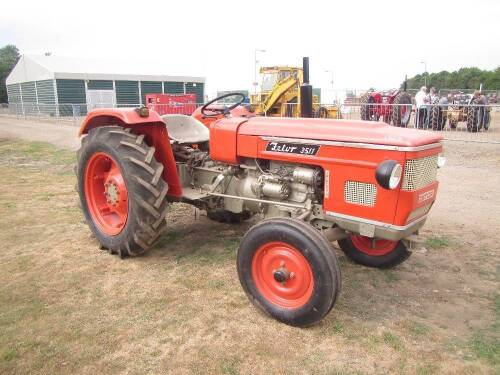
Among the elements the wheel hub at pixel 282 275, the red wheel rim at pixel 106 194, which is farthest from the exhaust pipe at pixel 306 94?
the red wheel rim at pixel 106 194

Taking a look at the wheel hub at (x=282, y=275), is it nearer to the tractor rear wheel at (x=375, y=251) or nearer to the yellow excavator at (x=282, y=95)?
the tractor rear wheel at (x=375, y=251)

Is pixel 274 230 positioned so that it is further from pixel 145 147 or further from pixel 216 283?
pixel 145 147

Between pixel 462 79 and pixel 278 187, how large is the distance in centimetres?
5326

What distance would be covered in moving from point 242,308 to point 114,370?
0.98 meters

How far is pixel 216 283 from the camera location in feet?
11.5

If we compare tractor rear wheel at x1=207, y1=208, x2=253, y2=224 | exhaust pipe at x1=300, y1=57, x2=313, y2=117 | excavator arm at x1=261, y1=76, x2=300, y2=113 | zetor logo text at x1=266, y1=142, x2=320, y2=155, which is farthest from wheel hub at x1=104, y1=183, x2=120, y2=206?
excavator arm at x1=261, y1=76, x2=300, y2=113

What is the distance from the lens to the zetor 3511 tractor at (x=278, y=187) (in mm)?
2787

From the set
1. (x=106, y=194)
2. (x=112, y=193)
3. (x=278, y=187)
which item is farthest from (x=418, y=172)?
(x=106, y=194)

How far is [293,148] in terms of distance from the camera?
10.6 feet

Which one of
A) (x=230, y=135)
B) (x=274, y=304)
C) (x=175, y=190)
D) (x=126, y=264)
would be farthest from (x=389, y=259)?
(x=126, y=264)

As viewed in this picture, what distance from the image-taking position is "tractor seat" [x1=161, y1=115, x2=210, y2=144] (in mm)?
4367

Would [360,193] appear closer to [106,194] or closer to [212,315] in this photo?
[212,315]

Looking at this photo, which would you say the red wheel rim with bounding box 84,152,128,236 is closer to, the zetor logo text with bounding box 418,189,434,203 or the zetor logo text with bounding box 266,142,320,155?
the zetor logo text with bounding box 266,142,320,155

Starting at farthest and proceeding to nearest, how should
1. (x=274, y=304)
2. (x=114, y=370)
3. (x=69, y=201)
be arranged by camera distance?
(x=69, y=201), (x=274, y=304), (x=114, y=370)
